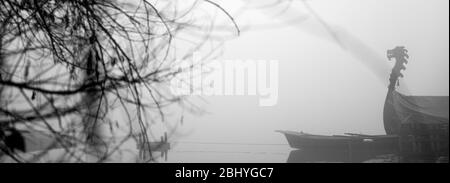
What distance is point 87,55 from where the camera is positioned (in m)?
1.79

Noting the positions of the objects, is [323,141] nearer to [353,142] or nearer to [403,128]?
[353,142]

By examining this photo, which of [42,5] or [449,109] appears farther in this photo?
[449,109]

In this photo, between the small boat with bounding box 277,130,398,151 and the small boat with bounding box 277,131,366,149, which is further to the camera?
the small boat with bounding box 277,131,366,149

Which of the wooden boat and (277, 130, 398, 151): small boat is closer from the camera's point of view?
the wooden boat

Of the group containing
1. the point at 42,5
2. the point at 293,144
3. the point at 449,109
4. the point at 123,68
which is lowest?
the point at 293,144

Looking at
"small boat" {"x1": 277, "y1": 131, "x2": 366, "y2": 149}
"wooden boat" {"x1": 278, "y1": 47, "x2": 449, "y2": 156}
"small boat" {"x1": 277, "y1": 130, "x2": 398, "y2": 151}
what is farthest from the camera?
"small boat" {"x1": 277, "y1": 131, "x2": 366, "y2": 149}

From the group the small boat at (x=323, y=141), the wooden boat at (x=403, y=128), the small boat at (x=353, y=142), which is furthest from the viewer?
the small boat at (x=323, y=141)

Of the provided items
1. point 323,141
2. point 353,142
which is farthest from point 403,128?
point 323,141

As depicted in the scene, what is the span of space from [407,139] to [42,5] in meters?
3.33

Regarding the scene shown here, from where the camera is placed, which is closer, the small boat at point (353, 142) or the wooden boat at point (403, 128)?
the wooden boat at point (403, 128)

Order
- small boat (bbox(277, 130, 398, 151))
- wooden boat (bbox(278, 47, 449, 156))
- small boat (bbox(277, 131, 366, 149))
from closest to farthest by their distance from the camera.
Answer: wooden boat (bbox(278, 47, 449, 156)) < small boat (bbox(277, 130, 398, 151)) < small boat (bbox(277, 131, 366, 149))
